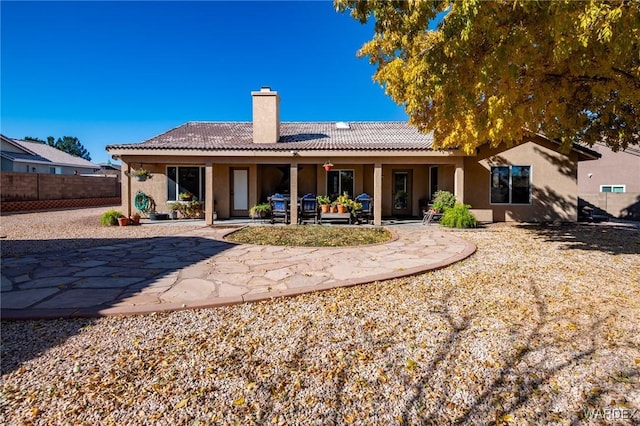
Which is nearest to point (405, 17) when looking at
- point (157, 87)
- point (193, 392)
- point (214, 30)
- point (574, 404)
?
point (574, 404)

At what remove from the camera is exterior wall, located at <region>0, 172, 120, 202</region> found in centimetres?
1659

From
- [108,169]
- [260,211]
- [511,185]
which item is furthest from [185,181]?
[108,169]

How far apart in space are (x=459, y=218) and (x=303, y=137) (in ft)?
27.1

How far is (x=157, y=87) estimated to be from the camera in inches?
745

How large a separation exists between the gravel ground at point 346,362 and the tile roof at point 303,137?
9.06 m

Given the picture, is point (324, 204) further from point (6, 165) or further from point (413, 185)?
point (6, 165)

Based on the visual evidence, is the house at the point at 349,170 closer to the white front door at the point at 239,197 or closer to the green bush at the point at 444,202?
the white front door at the point at 239,197

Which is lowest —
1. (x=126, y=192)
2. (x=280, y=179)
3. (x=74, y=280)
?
(x=74, y=280)

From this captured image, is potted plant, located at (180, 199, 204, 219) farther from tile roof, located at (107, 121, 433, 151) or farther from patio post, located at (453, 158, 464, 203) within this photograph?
patio post, located at (453, 158, 464, 203)

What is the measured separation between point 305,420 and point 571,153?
15.5 meters

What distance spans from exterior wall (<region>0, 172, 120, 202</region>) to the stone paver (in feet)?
46.4

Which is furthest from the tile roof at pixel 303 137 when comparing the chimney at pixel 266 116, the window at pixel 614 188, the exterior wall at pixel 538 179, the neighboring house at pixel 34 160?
the neighboring house at pixel 34 160

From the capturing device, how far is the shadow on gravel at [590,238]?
798cm

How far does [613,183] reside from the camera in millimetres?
20438
